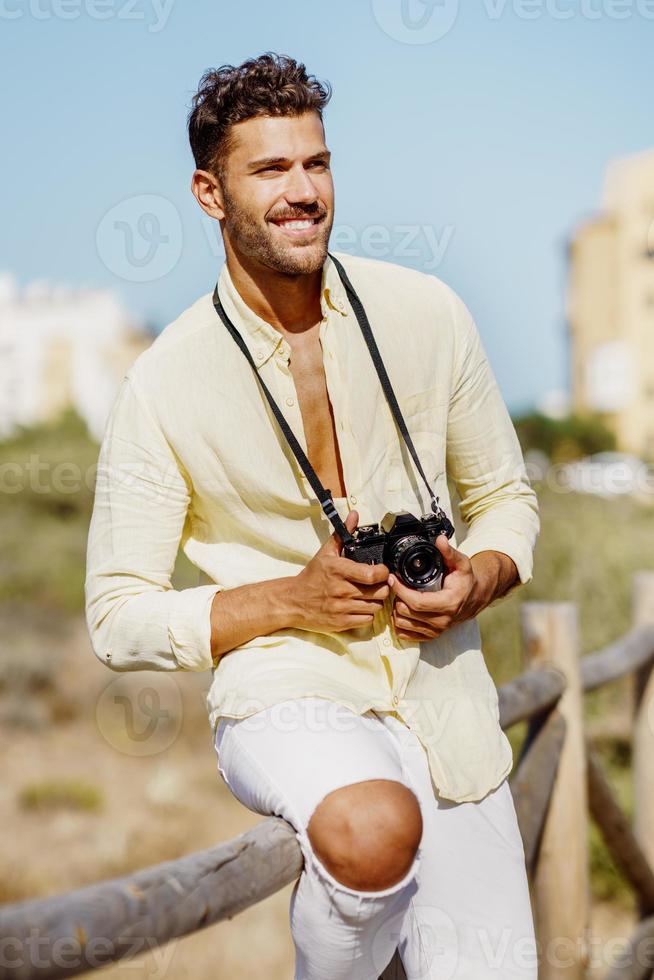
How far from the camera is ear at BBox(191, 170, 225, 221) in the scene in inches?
84.5

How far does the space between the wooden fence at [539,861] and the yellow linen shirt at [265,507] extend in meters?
0.32

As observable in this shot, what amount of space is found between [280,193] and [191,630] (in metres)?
0.77

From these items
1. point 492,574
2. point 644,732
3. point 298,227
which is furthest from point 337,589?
point 644,732

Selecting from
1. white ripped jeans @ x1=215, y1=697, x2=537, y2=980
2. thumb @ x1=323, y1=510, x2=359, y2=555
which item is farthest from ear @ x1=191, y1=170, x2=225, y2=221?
white ripped jeans @ x1=215, y1=697, x2=537, y2=980

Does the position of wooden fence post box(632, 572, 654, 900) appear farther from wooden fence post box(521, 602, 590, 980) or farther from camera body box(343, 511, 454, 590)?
camera body box(343, 511, 454, 590)

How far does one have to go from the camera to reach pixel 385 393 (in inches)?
80.8

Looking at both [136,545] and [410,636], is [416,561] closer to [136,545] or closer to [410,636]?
[410,636]

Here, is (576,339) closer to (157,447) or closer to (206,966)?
(206,966)

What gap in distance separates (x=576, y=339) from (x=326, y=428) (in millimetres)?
39037

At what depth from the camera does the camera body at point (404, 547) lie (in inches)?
72.7

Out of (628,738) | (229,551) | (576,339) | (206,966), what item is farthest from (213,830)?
(576,339)

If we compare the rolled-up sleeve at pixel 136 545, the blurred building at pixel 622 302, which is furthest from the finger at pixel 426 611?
the blurred building at pixel 622 302

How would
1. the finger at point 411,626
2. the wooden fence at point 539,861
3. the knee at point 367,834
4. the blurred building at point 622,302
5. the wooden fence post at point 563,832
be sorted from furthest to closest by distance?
1. the blurred building at point 622,302
2. the wooden fence post at point 563,832
3. the finger at point 411,626
4. the knee at point 367,834
5. the wooden fence at point 539,861

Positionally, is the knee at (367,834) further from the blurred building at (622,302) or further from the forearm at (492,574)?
the blurred building at (622,302)
